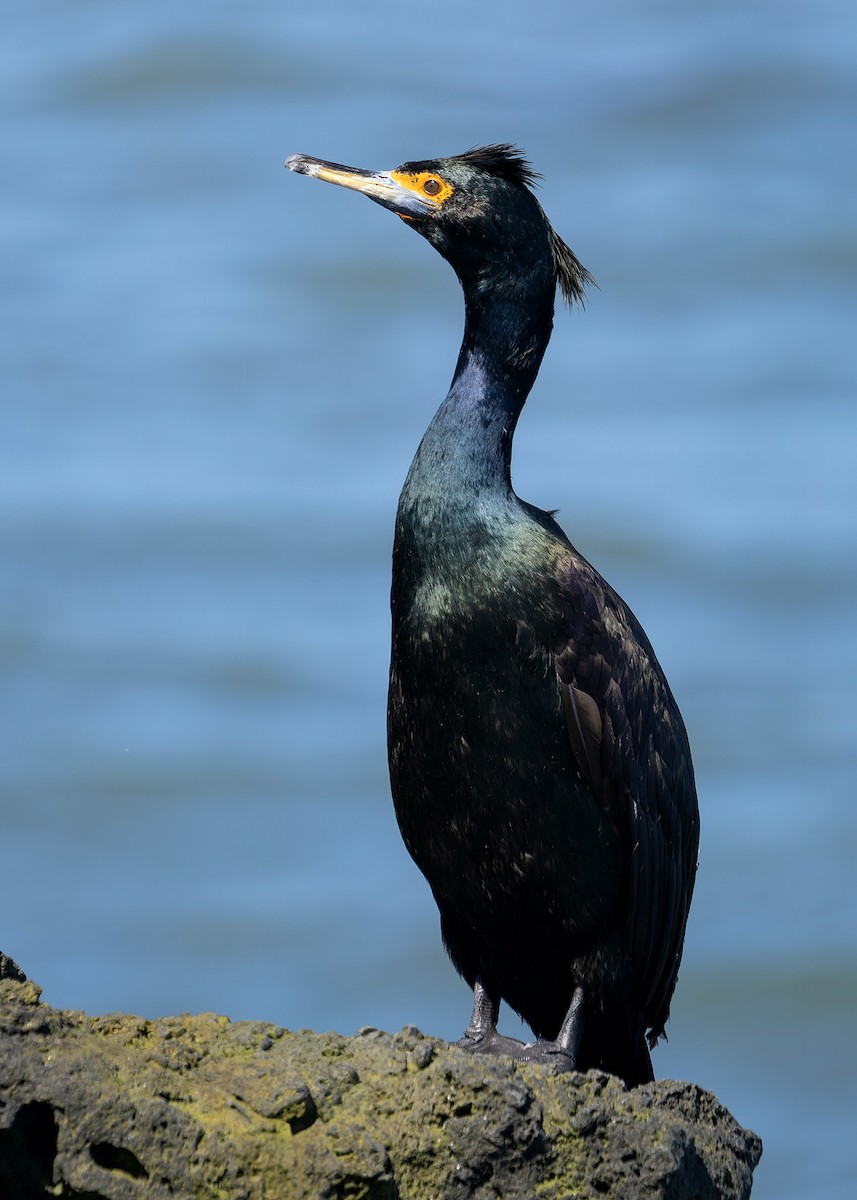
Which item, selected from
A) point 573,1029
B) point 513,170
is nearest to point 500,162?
point 513,170

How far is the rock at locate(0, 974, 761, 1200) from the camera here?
471 centimetres

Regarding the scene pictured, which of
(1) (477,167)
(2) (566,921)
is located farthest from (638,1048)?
(1) (477,167)

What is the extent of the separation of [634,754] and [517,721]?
0.51m

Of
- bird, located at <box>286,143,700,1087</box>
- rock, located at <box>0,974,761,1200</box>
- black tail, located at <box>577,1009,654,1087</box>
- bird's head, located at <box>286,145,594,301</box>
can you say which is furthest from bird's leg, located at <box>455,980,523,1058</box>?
bird's head, located at <box>286,145,594,301</box>

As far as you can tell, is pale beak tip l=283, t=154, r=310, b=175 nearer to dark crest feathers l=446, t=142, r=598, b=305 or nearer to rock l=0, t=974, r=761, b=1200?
dark crest feathers l=446, t=142, r=598, b=305

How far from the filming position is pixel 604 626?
6742mm

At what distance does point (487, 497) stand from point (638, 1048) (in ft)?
6.65

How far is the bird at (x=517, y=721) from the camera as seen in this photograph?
6.52m

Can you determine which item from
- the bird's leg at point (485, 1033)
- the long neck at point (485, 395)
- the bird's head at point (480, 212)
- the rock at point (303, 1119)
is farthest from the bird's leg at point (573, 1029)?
the bird's head at point (480, 212)

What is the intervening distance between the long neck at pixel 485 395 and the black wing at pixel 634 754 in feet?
1.47

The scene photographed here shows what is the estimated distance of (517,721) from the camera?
21.4ft

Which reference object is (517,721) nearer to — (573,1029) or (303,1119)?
(573,1029)

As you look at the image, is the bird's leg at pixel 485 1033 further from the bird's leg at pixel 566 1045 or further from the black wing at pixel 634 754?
the black wing at pixel 634 754

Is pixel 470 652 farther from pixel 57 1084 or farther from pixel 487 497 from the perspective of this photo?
pixel 57 1084
